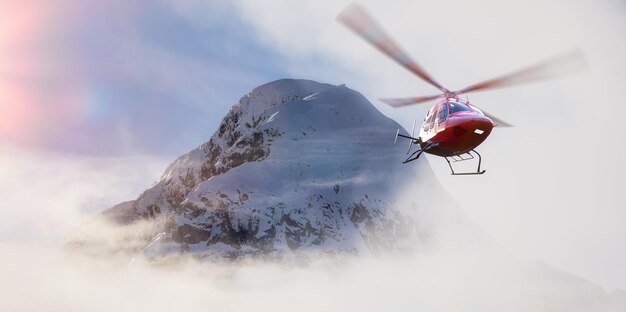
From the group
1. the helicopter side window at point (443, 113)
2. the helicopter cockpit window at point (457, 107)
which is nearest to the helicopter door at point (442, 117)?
the helicopter side window at point (443, 113)

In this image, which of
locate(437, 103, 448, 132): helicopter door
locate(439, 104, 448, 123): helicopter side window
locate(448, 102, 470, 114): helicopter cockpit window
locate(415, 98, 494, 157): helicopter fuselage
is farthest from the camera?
locate(439, 104, 448, 123): helicopter side window

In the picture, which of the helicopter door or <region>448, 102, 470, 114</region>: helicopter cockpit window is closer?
<region>448, 102, 470, 114</region>: helicopter cockpit window

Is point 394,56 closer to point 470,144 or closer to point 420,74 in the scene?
point 420,74

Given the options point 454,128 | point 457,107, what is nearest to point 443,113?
point 457,107

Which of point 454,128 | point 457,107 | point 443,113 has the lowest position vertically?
point 454,128

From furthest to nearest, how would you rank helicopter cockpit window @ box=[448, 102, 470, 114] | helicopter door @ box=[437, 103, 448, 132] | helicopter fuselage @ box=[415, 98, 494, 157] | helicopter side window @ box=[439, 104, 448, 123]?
helicopter side window @ box=[439, 104, 448, 123]
helicopter door @ box=[437, 103, 448, 132]
helicopter cockpit window @ box=[448, 102, 470, 114]
helicopter fuselage @ box=[415, 98, 494, 157]

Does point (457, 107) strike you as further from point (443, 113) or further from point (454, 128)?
point (454, 128)

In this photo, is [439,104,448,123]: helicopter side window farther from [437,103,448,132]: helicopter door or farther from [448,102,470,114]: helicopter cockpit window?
[448,102,470,114]: helicopter cockpit window

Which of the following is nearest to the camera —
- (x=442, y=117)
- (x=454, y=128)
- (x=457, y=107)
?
(x=454, y=128)

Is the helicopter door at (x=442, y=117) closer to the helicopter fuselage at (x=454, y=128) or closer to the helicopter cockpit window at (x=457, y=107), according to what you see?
the helicopter fuselage at (x=454, y=128)

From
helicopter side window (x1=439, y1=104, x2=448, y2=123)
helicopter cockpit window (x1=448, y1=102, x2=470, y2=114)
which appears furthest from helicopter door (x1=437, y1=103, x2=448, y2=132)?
helicopter cockpit window (x1=448, y1=102, x2=470, y2=114)
